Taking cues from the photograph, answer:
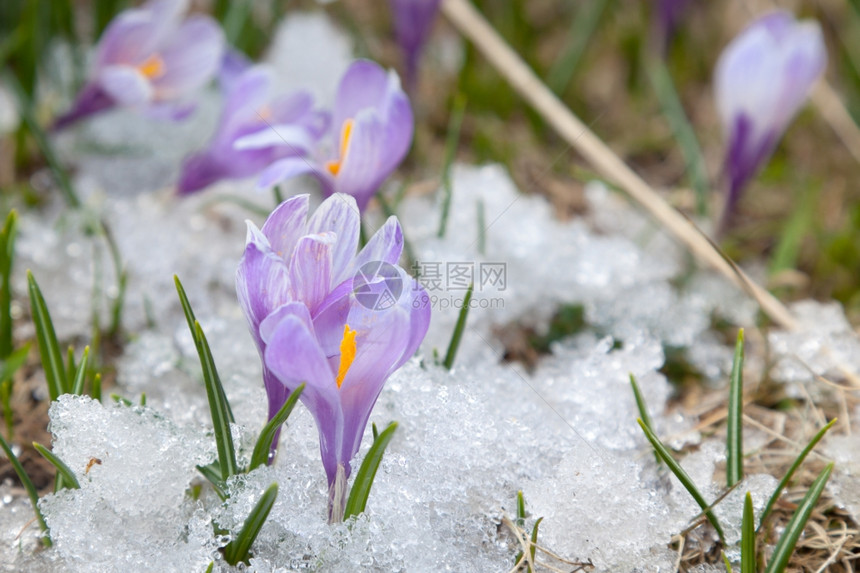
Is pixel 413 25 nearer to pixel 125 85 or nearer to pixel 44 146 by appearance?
pixel 125 85

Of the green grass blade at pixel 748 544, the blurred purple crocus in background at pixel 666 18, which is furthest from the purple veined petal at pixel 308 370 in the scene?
the blurred purple crocus in background at pixel 666 18

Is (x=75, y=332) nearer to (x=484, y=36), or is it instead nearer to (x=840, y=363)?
(x=484, y=36)

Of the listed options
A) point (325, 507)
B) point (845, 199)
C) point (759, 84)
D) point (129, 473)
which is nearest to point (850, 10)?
point (845, 199)

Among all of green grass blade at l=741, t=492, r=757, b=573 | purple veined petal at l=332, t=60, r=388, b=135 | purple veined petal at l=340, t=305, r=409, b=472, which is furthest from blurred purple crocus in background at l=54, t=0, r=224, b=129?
green grass blade at l=741, t=492, r=757, b=573

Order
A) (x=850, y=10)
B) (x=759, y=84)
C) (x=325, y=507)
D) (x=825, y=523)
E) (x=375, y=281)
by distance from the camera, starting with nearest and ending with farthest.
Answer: (x=375, y=281) < (x=325, y=507) < (x=825, y=523) < (x=759, y=84) < (x=850, y=10)

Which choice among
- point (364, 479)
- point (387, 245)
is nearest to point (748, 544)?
point (364, 479)

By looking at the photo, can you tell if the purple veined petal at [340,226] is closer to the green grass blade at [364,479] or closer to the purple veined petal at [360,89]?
the green grass blade at [364,479]
